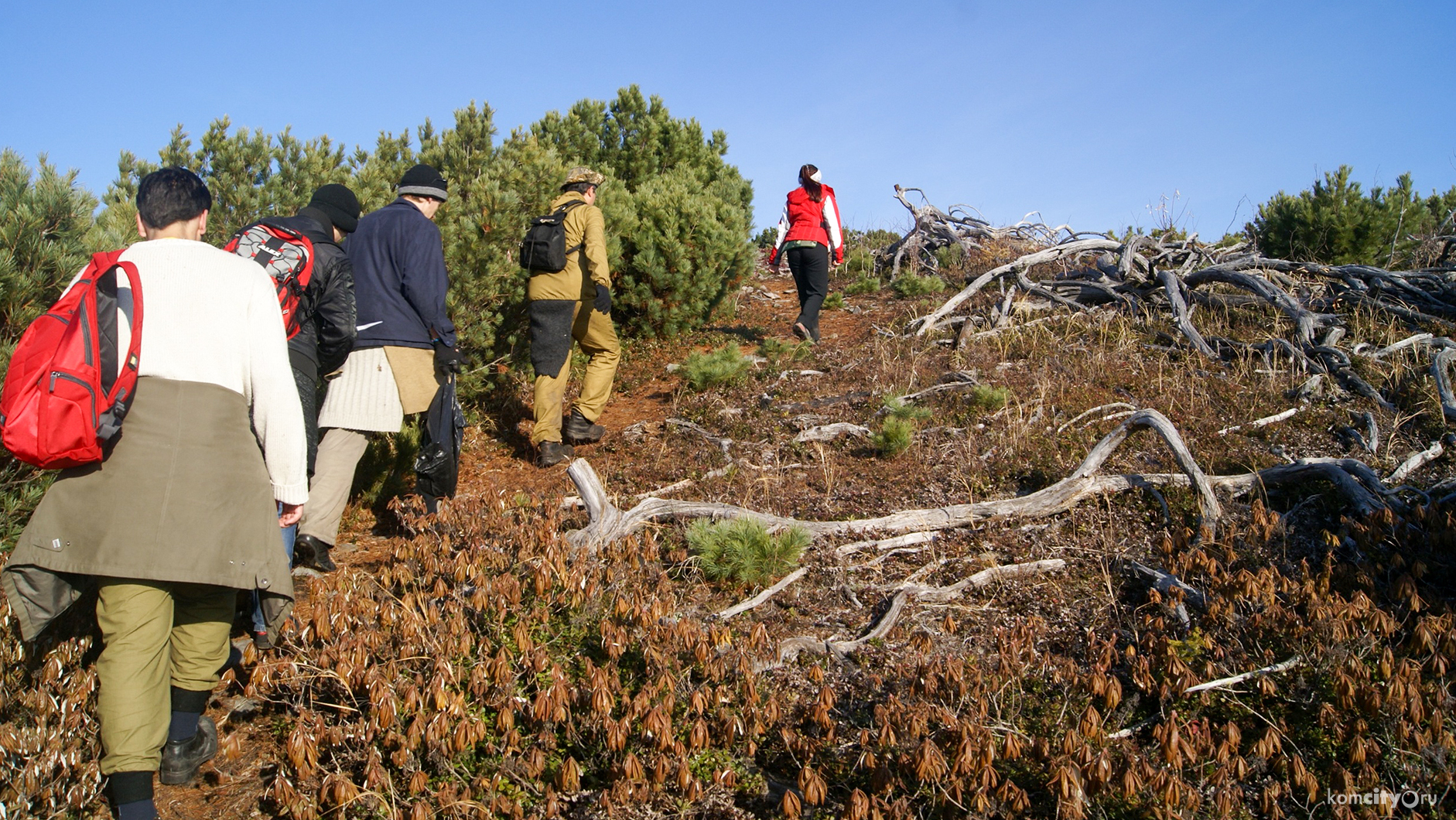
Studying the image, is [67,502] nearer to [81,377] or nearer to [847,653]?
[81,377]

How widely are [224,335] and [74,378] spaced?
0.41 metres

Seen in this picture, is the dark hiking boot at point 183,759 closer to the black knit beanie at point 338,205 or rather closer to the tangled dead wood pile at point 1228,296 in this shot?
the black knit beanie at point 338,205

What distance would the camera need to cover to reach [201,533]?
8.11ft

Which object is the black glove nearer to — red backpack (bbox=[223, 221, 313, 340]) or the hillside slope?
the hillside slope

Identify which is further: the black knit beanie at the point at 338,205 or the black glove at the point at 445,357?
the black glove at the point at 445,357

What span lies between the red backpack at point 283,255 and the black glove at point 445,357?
94 cm

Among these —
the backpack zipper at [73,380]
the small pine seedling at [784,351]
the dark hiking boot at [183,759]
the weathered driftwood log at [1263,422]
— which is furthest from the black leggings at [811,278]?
the backpack zipper at [73,380]

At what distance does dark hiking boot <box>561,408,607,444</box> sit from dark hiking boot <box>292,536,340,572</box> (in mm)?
2213

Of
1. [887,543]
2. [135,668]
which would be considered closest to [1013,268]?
[887,543]

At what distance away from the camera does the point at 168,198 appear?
99.5 inches

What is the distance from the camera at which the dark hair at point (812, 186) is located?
341 inches

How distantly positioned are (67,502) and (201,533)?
34cm

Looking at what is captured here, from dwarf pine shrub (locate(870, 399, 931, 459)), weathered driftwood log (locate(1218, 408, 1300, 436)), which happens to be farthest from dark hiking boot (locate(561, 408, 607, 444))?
weathered driftwood log (locate(1218, 408, 1300, 436))

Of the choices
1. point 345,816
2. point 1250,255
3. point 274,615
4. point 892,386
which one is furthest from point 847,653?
point 1250,255
